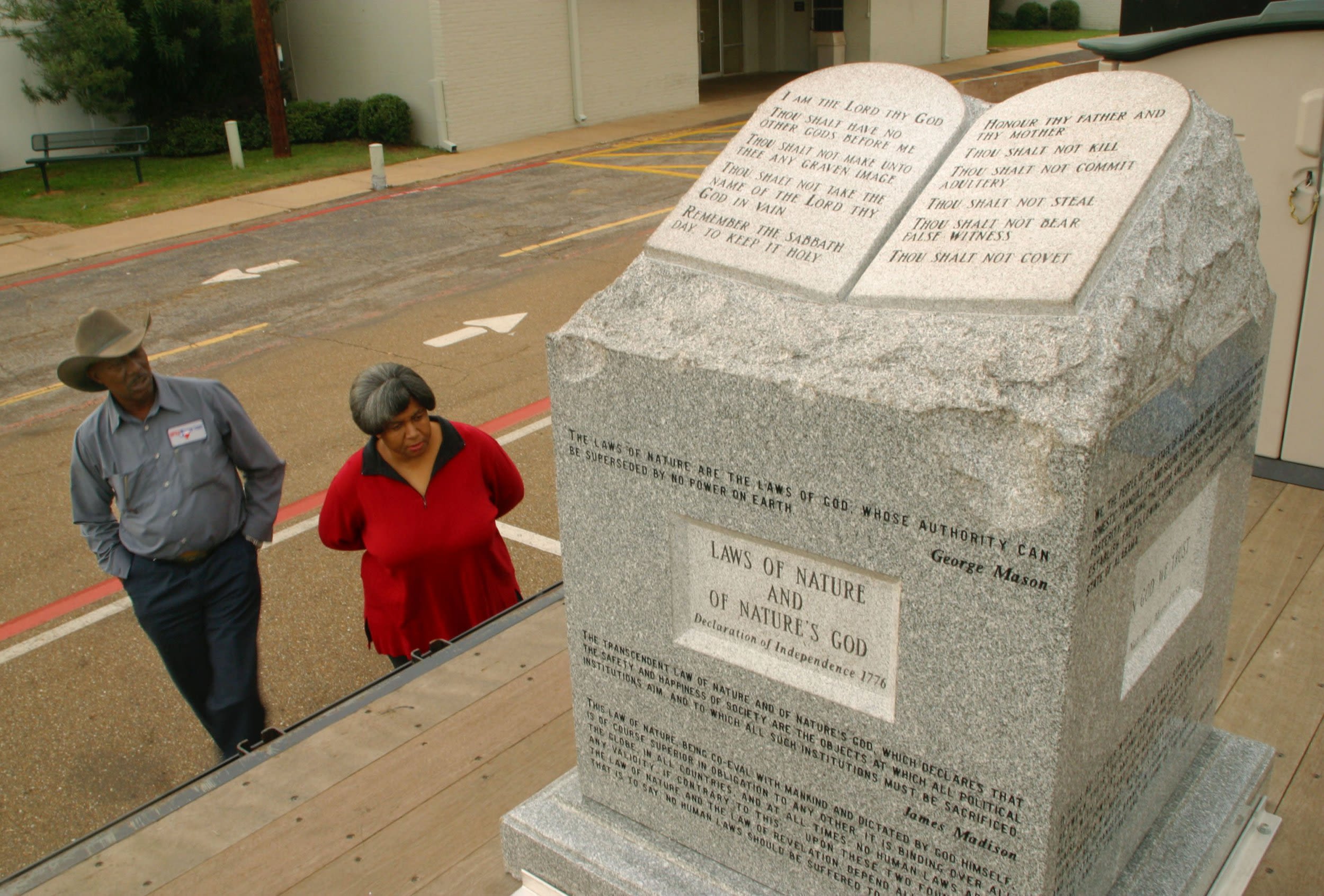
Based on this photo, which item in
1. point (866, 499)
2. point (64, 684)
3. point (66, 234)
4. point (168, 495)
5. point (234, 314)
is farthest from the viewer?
point (66, 234)

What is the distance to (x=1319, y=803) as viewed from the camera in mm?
3807

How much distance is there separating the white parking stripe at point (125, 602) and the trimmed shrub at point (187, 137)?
16891 mm

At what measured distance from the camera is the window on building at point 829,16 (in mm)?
30984

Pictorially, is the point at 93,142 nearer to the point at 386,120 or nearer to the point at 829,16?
the point at 386,120

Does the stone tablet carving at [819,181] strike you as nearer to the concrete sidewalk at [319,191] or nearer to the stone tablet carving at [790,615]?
the stone tablet carving at [790,615]

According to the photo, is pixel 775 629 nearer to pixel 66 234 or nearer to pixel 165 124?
pixel 66 234

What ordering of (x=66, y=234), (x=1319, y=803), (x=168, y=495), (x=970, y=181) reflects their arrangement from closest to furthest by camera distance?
(x=970, y=181), (x=1319, y=803), (x=168, y=495), (x=66, y=234)

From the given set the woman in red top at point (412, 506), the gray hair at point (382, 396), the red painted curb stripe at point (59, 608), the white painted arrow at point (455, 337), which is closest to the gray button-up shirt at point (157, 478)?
the woman in red top at point (412, 506)

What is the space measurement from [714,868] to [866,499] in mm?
1374

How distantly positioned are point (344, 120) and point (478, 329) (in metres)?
13.0

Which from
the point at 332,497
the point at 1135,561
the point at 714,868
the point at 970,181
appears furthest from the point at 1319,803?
the point at 332,497

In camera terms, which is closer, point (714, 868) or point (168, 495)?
point (714, 868)

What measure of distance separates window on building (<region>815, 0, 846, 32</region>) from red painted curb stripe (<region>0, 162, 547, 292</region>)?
14.0 metres

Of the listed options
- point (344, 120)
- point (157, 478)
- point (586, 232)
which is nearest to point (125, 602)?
point (157, 478)
